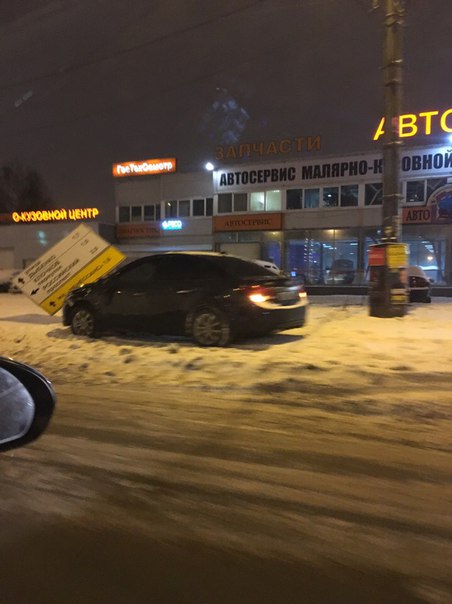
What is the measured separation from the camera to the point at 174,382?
6.99 metres

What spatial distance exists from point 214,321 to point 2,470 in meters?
4.93

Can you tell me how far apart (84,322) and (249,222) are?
27723 mm

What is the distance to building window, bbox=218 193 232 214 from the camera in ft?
124

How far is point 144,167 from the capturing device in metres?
40.8

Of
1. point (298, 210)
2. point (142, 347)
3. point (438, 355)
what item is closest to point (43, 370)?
point (142, 347)

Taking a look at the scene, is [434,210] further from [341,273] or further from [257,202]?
[257,202]

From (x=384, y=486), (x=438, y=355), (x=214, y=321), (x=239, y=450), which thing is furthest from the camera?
(x=214, y=321)

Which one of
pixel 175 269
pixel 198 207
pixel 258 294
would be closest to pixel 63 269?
pixel 175 269

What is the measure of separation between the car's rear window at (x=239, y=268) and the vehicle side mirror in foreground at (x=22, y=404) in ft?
20.5

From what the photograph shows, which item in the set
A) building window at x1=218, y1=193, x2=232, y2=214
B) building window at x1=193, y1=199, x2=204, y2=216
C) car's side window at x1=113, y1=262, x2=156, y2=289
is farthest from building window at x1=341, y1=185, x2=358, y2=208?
car's side window at x1=113, y1=262, x2=156, y2=289

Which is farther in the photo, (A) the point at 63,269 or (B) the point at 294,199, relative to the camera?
(B) the point at 294,199

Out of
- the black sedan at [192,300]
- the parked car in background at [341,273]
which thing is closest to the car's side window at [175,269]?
the black sedan at [192,300]

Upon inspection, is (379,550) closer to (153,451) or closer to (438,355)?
(153,451)

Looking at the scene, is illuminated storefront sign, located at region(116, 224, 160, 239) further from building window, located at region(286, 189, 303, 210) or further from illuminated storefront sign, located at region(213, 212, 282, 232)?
building window, located at region(286, 189, 303, 210)
